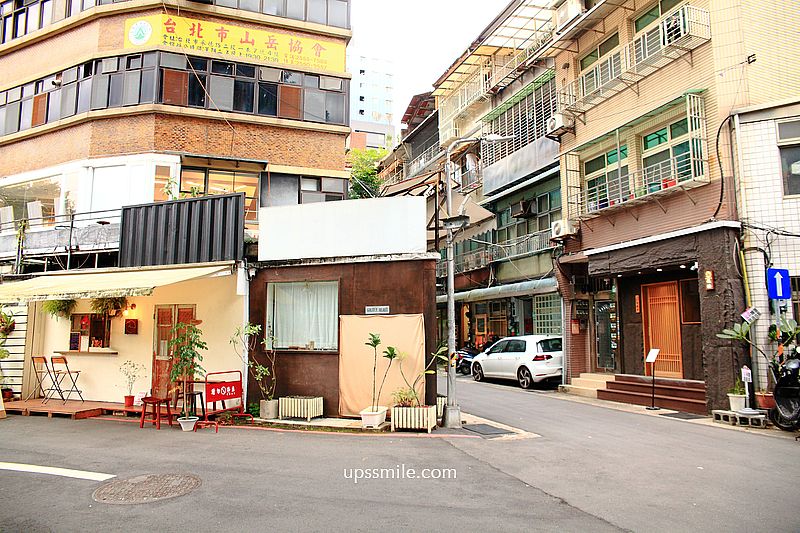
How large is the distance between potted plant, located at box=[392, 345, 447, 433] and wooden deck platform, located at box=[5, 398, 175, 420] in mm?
5596

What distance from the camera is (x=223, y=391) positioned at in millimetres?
11977

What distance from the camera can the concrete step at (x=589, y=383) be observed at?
57.4ft

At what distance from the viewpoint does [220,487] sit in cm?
721

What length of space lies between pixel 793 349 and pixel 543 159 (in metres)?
12.4

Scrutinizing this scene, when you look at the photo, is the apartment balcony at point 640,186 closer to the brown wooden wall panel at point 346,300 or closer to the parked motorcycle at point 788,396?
the parked motorcycle at point 788,396

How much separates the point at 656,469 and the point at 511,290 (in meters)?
15.4

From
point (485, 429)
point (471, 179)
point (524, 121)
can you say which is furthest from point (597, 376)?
point (471, 179)

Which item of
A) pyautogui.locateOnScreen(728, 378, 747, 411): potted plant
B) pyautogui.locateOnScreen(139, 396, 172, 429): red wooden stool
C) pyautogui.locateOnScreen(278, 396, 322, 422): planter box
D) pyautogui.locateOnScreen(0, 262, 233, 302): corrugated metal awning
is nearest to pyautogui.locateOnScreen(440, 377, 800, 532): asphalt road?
pyautogui.locateOnScreen(728, 378, 747, 411): potted plant

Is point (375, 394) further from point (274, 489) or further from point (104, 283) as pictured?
point (104, 283)

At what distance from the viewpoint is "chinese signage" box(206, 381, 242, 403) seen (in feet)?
38.1

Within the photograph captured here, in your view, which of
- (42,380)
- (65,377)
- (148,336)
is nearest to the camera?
(148,336)

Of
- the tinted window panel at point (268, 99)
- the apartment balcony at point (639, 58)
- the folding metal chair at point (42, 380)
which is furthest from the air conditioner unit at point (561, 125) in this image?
the folding metal chair at point (42, 380)

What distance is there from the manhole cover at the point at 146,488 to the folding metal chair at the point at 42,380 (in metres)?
9.12

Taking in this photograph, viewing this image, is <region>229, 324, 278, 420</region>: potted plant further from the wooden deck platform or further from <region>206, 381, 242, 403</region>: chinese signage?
the wooden deck platform
